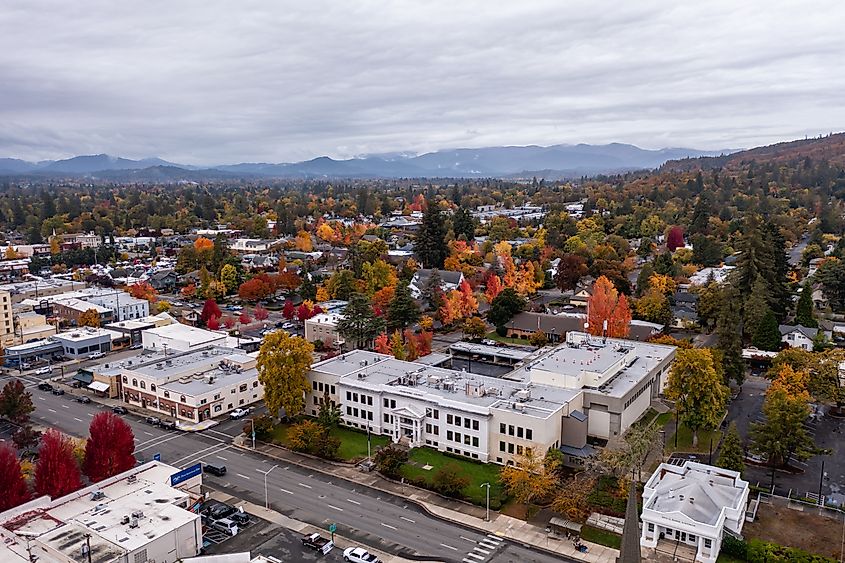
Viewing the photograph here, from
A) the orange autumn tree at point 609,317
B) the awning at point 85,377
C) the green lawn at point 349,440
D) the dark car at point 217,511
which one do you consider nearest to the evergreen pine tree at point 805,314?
the orange autumn tree at point 609,317

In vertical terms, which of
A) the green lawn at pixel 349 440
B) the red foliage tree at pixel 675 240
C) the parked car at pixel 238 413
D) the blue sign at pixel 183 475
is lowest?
the green lawn at pixel 349 440

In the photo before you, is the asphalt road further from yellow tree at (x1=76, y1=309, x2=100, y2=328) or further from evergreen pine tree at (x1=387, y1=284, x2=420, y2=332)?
yellow tree at (x1=76, y1=309, x2=100, y2=328)

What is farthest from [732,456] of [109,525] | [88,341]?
[88,341]

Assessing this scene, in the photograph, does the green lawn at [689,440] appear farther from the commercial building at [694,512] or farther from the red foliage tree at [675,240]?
the red foliage tree at [675,240]

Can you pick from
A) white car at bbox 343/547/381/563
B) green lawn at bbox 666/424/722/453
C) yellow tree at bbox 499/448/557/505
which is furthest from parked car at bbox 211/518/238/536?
green lawn at bbox 666/424/722/453

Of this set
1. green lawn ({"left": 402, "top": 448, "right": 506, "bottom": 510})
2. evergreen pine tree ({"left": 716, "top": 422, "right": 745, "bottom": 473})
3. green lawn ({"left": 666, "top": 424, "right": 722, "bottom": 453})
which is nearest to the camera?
green lawn ({"left": 402, "top": 448, "right": 506, "bottom": 510})

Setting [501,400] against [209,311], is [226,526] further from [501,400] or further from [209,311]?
[209,311]

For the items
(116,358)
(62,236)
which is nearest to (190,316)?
(116,358)
